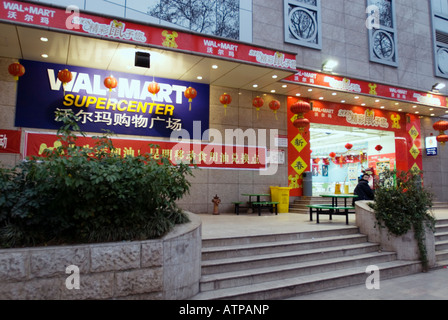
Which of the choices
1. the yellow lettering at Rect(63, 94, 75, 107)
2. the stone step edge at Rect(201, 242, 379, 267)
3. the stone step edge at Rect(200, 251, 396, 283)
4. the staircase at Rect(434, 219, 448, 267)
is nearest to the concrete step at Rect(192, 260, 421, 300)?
the stone step edge at Rect(200, 251, 396, 283)

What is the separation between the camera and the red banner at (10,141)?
279 inches

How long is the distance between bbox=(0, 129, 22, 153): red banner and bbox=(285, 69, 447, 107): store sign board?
7064 mm

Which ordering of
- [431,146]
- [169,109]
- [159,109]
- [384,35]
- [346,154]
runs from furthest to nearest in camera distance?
[346,154] → [431,146] → [384,35] → [169,109] → [159,109]

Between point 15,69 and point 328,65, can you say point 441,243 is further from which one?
point 15,69

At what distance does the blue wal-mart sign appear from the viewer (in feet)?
24.4

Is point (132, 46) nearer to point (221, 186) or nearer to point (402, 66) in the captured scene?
point (221, 186)

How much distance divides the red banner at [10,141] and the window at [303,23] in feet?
27.4

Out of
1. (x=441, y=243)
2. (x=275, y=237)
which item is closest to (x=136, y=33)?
(x=275, y=237)

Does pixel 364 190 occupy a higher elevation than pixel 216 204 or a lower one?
higher

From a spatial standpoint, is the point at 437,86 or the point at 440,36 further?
the point at 440,36

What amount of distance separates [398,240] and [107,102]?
23.8 ft

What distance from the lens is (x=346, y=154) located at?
1606 cm
